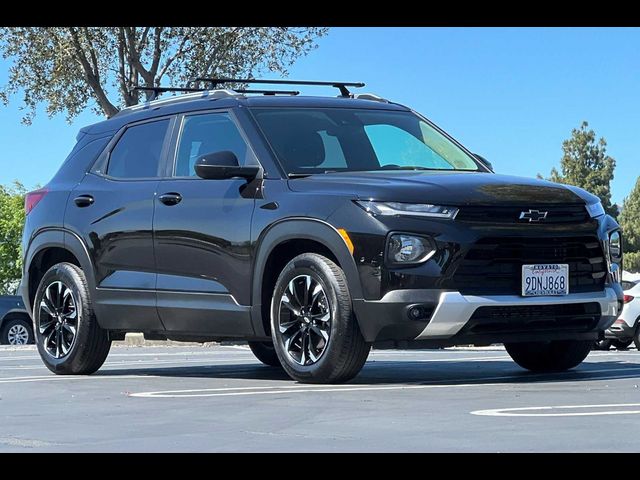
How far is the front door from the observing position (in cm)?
939

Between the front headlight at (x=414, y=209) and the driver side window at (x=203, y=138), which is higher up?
the driver side window at (x=203, y=138)

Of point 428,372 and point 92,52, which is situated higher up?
point 92,52

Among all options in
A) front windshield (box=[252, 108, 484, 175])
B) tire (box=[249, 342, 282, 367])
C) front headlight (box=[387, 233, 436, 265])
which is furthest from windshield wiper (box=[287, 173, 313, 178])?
tire (box=[249, 342, 282, 367])

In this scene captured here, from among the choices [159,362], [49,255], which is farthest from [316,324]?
[159,362]

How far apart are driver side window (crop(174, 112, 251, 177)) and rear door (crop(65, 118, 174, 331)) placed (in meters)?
0.20

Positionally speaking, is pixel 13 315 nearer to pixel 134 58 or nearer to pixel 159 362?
pixel 134 58

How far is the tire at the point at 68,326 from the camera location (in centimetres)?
1066

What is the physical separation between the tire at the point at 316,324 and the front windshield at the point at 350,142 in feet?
2.72

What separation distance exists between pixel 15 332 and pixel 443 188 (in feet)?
58.8

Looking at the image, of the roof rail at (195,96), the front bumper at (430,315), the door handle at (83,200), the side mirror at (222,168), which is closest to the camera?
the front bumper at (430,315)

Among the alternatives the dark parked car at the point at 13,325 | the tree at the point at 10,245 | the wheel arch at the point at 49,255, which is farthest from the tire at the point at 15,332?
the tree at the point at 10,245

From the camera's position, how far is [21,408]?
794cm

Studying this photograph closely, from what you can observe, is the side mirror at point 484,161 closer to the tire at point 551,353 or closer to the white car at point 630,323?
the tire at point 551,353

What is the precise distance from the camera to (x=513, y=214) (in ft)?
28.6
